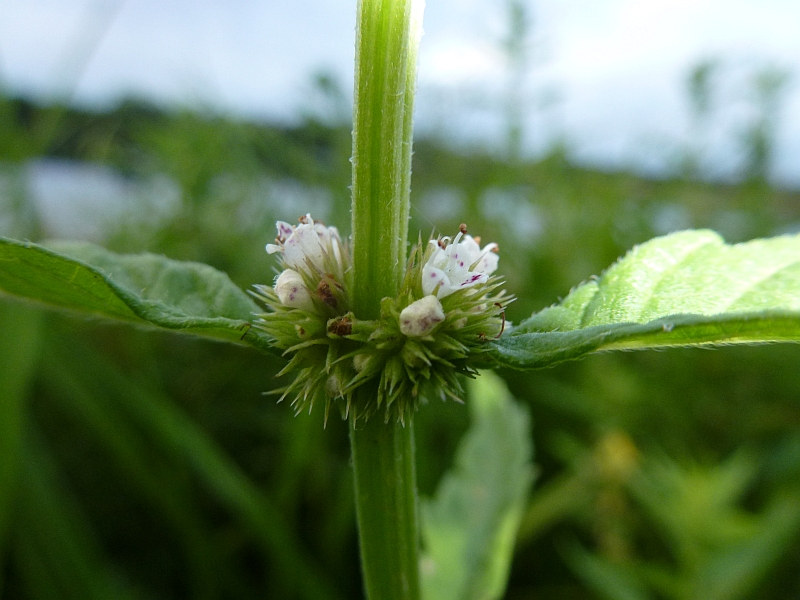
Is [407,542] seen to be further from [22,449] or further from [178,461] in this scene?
[22,449]

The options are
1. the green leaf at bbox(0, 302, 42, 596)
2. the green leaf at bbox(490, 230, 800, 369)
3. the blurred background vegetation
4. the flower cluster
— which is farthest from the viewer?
the blurred background vegetation

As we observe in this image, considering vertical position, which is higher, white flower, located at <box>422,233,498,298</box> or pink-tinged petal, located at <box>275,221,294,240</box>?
pink-tinged petal, located at <box>275,221,294,240</box>

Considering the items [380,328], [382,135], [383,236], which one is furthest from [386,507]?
[382,135]

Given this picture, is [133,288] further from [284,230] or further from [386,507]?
[386,507]

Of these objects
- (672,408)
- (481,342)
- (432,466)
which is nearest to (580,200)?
(672,408)

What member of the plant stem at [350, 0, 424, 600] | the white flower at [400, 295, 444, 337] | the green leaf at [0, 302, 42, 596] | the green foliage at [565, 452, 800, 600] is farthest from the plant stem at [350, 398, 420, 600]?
the green leaf at [0, 302, 42, 596]

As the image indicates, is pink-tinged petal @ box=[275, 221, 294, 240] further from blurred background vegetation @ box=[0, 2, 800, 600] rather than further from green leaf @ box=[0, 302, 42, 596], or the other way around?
green leaf @ box=[0, 302, 42, 596]

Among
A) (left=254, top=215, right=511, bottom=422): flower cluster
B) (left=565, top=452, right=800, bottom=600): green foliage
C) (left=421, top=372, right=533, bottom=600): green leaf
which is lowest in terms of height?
(left=565, top=452, right=800, bottom=600): green foliage

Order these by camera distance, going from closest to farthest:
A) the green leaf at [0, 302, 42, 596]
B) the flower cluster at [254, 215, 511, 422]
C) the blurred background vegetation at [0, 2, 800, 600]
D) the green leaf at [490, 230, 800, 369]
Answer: the green leaf at [490, 230, 800, 369]
the flower cluster at [254, 215, 511, 422]
the green leaf at [0, 302, 42, 596]
the blurred background vegetation at [0, 2, 800, 600]
